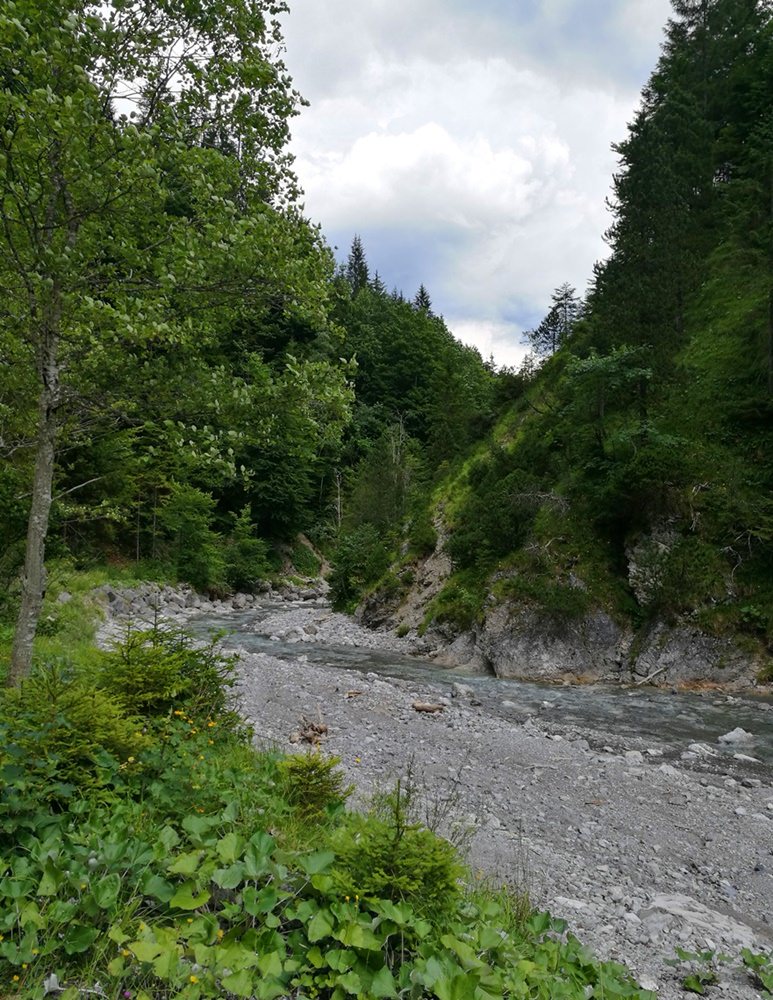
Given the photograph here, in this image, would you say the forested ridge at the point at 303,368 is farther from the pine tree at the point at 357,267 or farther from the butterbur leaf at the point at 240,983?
the pine tree at the point at 357,267

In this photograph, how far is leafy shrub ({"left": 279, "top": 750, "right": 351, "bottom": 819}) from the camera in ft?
16.9

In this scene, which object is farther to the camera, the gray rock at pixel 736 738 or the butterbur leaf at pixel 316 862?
the gray rock at pixel 736 738

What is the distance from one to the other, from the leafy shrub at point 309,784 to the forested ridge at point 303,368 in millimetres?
3593

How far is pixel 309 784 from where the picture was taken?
5.25 m

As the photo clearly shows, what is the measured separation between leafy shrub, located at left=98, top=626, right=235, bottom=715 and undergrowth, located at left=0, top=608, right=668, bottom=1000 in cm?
122

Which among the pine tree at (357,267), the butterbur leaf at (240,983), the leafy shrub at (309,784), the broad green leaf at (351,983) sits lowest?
the leafy shrub at (309,784)

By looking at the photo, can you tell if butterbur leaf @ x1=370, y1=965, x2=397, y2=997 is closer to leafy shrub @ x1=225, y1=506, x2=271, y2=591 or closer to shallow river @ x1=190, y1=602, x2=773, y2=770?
shallow river @ x1=190, y1=602, x2=773, y2=770

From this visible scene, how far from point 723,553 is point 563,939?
17144 mm

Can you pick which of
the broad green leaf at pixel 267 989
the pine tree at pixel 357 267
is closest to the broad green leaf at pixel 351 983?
the broad green leaf at pixel 267 989

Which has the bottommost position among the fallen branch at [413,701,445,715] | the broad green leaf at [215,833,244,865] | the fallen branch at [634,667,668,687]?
the fallen branch at [413,701,445,715]

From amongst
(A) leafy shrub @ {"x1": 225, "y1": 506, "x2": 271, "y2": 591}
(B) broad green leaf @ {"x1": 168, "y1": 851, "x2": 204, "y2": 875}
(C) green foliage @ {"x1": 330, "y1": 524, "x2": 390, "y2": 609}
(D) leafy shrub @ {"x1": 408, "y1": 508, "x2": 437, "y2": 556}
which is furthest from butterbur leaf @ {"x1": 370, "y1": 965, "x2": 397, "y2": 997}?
(A) leafy shrub @ {"x1": 225, "y1": 506, "x2": 271, "y2": 591}

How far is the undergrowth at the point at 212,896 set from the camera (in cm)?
287

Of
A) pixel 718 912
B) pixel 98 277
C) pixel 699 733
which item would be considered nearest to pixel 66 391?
pixel 98 277

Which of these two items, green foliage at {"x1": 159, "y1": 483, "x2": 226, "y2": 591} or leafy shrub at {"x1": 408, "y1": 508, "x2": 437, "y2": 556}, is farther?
green foliage at {"x1": 159, "y1": 483, "x2": 226, "y2": 591}
